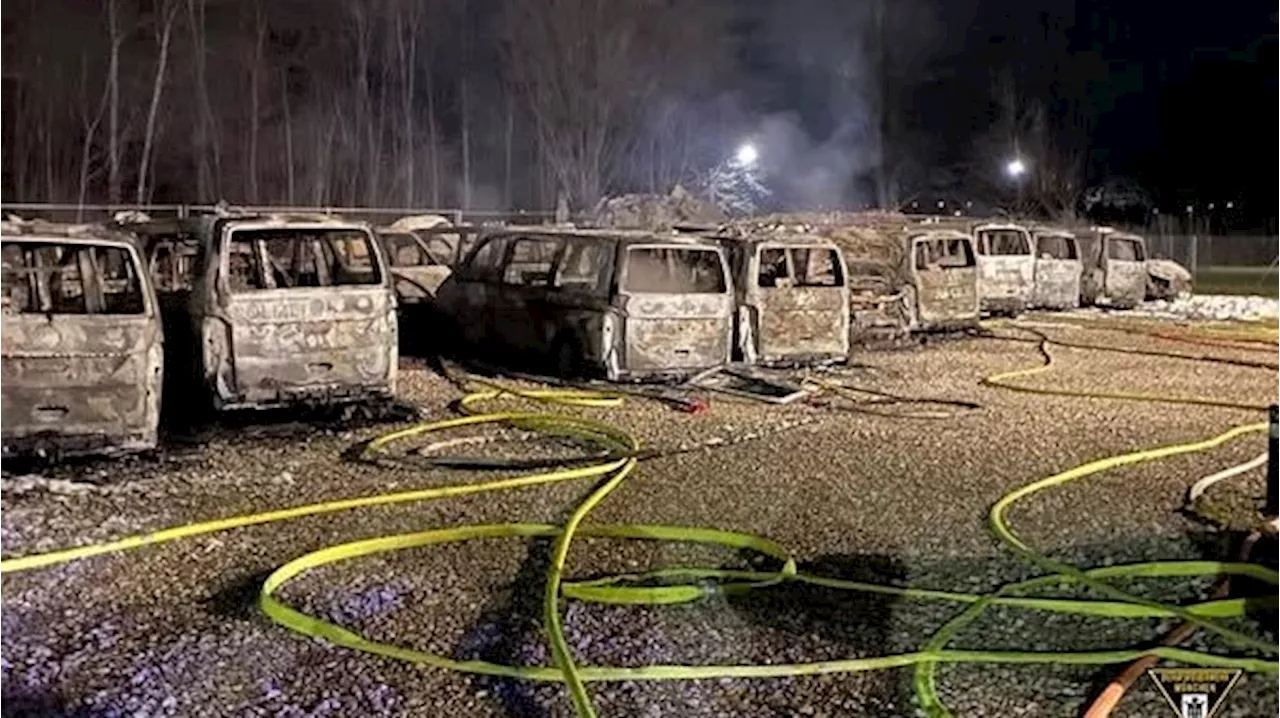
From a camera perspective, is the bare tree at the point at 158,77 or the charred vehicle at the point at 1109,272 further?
the bare tree at the point at 158,77

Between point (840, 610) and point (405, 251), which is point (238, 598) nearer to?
point (840, 610)

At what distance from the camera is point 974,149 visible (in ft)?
155

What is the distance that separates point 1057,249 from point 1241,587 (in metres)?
16.5

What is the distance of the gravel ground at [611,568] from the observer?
14.2 ft

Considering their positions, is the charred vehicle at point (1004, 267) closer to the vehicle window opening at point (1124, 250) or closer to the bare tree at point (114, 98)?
the vehicle window opening at point (1124, 250)

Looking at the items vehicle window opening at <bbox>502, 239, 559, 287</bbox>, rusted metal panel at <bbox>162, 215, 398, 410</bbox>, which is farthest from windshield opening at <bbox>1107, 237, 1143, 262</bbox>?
rusted metal panel at <bbox>162, 215, 398, 410</bbox>

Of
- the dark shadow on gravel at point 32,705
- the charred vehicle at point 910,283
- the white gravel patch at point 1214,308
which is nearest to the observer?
the dark shadow on gravel at point 32,705

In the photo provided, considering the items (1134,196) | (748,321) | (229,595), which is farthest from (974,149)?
(229,595)

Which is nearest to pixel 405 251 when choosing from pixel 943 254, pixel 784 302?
pixel 784 302

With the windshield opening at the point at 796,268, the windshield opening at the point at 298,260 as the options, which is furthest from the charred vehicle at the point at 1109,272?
the windshield opening at the point at 298,260

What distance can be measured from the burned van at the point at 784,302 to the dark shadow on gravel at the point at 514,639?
6453 mm

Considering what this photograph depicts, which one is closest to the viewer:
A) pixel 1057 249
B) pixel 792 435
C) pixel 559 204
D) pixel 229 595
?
pixel 229 595

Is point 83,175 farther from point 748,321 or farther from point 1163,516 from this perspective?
point 1163,516

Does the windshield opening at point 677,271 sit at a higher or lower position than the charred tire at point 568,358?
higher
